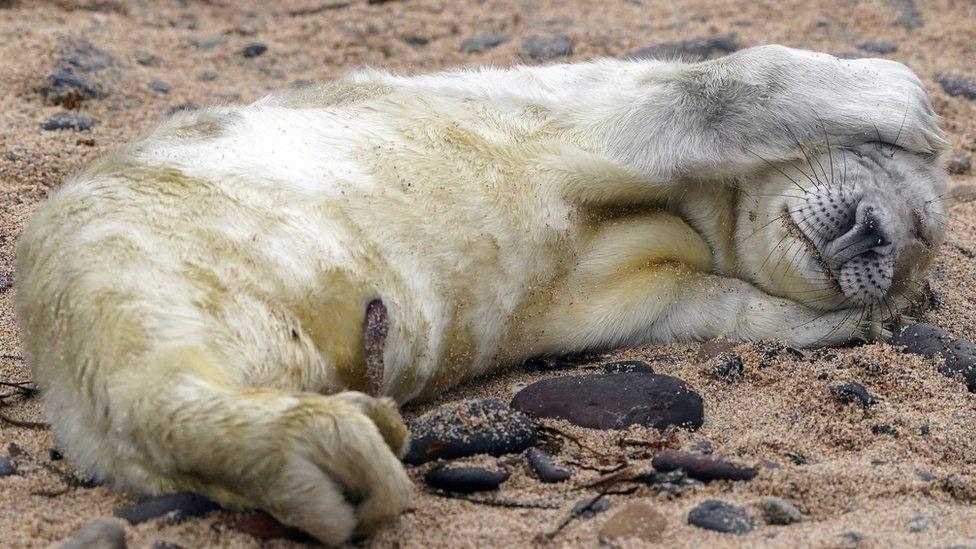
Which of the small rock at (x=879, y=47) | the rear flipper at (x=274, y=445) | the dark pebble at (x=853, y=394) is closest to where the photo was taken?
the rear flipper at (x=274, y=445)

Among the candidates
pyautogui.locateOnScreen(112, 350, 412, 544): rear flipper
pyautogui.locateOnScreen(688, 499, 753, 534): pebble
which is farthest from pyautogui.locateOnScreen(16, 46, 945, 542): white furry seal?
pyautogui.locateOnScreen(688, 499, 753, 534): pebble

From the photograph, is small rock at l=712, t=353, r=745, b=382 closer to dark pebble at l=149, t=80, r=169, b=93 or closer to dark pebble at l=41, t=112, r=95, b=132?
dark pebble at l=41, t=112, r=95, b=132

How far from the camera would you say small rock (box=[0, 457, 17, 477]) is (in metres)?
3.36

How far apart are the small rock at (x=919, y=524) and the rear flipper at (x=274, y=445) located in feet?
3.97

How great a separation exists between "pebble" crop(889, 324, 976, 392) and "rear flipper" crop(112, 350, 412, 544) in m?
2.00

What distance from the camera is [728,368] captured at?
4.04 meters

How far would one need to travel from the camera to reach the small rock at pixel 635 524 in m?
2.98

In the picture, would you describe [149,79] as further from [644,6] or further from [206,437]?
[206,437]

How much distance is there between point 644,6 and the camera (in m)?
8.62

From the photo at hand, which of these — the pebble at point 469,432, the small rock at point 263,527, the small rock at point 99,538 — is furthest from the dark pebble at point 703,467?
the small rock at point 99,538

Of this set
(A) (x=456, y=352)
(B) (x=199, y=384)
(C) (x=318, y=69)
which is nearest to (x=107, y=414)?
(B) (x=199, y=384)

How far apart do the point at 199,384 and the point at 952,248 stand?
12.1ft

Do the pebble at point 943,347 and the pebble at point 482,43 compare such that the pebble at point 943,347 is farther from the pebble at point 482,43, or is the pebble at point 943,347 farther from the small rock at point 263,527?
the pebble at point 482,43

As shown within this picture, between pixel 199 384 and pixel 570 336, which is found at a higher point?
pixel 199 384
